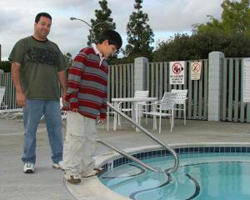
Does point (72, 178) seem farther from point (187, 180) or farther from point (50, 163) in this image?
point (187, 180)

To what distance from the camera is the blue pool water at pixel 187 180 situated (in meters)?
4.25

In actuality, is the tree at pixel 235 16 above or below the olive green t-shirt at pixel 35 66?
above

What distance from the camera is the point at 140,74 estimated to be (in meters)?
12.9

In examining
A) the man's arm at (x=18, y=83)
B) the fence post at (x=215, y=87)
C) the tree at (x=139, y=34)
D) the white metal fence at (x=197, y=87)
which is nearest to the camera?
the man's arm at (x=18, y=83)

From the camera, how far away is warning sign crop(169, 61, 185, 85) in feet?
39.6

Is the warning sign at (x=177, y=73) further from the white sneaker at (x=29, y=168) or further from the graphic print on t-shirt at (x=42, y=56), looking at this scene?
the white sneaker at (x=29, y=168)

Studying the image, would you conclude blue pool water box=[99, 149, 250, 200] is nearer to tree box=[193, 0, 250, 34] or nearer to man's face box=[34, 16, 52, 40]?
man's face box=[34, 16, 52, 40]

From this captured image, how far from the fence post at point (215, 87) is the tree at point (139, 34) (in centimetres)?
3267

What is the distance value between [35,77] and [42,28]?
1.73ft

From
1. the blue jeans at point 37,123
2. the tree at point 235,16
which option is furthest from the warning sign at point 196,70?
the tree at point 235,16

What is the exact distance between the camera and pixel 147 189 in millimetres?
4422

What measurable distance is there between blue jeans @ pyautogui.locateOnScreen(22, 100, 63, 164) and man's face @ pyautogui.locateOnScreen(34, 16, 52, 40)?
0.71 m

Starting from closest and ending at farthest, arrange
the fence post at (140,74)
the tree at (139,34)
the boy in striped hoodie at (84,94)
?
the boy in striped hoodie at (84,94) < the fence post at (140,74) < the tree at (139,34)

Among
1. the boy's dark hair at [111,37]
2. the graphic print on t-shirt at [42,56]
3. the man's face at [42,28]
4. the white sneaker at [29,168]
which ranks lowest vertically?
the white sneaker at [29,168]
